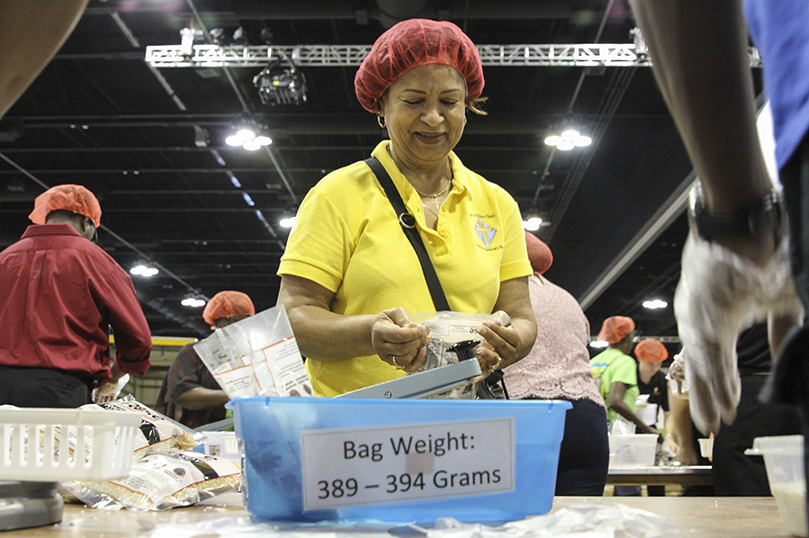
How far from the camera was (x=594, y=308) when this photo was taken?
1595cm

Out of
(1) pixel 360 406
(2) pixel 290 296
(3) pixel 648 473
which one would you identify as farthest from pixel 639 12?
(3) pixel 648 473

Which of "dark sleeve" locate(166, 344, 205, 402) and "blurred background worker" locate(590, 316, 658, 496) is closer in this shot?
"dark sleeve" locate(166, 344, 205, 402)

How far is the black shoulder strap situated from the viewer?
141 centimetres

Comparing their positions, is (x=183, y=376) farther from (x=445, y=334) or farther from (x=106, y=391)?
(x=445, y=334)

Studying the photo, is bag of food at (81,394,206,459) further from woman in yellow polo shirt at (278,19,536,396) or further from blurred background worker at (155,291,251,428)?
blurred background worker at (155,291,251,428)

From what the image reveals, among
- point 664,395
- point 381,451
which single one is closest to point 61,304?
point 381,451

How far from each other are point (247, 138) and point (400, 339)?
789 cm

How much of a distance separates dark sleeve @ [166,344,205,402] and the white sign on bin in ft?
11.8

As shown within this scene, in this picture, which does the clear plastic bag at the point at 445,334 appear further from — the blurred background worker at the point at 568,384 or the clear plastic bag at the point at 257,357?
the blurred background worker at the point at 568,384

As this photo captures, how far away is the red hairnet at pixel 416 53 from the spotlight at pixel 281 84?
574cm

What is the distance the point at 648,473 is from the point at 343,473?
269 centimetres

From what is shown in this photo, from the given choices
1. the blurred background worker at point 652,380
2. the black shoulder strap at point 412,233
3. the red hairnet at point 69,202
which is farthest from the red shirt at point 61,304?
the blurred background worker at point 652,380

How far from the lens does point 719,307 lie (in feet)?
1.84

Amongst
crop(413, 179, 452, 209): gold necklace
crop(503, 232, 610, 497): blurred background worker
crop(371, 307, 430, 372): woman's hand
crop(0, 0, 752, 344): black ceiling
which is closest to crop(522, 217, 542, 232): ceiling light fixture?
crop(0, 0, 752, 344): black ceiling
